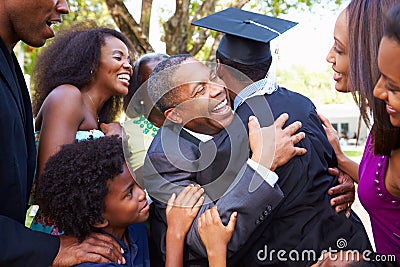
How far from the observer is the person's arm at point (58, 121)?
8.83ft

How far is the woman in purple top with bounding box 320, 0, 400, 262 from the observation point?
A: 1926 millimetres

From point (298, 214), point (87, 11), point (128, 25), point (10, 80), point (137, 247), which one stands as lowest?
point (87, 11)

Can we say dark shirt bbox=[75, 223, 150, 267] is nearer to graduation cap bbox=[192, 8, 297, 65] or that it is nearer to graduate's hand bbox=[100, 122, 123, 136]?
graduate's hand bbox=[100, 122, 123, 136]

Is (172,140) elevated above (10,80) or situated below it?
below

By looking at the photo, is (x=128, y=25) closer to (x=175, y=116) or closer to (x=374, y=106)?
(x=175, y=116)

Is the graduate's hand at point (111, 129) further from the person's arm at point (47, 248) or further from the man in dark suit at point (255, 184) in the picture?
the person's arm at point (47, 248)

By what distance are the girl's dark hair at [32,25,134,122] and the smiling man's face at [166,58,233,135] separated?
32.4 inches

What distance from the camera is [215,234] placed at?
2213mm

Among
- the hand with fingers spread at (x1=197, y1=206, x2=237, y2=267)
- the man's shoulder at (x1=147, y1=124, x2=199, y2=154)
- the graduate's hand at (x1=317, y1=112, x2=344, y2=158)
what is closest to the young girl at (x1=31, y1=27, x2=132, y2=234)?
the man's shoulder at (x1=147, y1=124, x2=199, y2=154)

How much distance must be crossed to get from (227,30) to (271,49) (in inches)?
9.2

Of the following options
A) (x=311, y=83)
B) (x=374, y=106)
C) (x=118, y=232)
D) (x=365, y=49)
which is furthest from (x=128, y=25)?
(x=311, y=83)

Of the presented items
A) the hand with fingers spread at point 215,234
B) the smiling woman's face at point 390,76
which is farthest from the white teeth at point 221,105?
the smiling woman's face at point 390,76

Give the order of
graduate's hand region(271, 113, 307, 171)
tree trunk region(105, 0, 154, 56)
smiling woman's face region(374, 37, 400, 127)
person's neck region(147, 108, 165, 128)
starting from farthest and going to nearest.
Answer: tree trunk region(105, 0, 154, 56) < person's neck region(147, 108, 165, 128) < graduate's hand region(271, 113, 307, 171) < smiling woman's face region(374, 37, 400, 127)

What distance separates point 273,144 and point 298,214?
0.32 m
